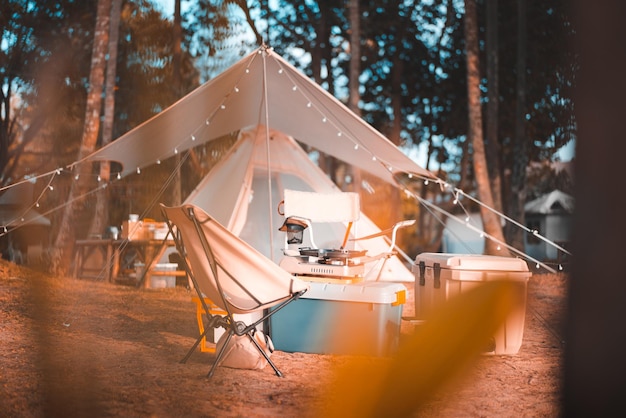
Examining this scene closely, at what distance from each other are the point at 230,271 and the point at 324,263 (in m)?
0.83

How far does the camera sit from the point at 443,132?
16719 mm

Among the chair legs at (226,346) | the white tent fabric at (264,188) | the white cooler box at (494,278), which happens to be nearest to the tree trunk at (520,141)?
the white tent fabric at (264,188)

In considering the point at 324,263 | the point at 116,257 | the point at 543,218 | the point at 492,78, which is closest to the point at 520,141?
the point at 492,78

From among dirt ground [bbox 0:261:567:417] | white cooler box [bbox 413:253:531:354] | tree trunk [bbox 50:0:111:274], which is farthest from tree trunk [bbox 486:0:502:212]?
white cooler box [bbox 413:253:531:354]

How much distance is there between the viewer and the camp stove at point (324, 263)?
3.94m

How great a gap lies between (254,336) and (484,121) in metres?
12.9

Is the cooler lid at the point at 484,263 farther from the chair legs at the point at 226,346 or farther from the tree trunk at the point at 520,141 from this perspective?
the tree trunk at the point at 520,141

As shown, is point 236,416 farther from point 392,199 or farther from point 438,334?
point 392,199

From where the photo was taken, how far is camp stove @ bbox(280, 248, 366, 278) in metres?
3.94

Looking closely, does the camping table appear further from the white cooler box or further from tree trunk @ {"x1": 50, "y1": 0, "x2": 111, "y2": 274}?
the white cooler box

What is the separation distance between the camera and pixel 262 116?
6566 mm

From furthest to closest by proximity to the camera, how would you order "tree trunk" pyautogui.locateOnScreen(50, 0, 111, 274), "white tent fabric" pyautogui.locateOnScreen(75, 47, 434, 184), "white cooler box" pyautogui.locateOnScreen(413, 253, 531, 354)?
1. "tree trunk" pyautogui.locateOnScreen(50, 0, 111, 274)
2. "white tent fabric" pyautogui.locateOnScreen(75, 47, 434, 184)
3. "white cooler box" pyautogui.locateOnScreen(413, 253, 531, 354)

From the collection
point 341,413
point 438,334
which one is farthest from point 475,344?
point 341,413

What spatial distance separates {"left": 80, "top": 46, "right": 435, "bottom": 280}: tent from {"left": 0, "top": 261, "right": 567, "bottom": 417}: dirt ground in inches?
46.2
